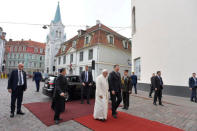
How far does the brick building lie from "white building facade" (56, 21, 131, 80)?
31.0 metres

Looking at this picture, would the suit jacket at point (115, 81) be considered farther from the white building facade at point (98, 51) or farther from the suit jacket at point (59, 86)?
the white building facade at point (98, 51)

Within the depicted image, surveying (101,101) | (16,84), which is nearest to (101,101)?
(101,101)

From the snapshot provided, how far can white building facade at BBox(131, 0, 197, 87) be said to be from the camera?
9492 millimetres

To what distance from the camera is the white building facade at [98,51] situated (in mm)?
20844

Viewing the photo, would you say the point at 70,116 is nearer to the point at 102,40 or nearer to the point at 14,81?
the point at 14,81

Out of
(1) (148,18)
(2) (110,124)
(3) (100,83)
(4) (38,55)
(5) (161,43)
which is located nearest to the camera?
(2) (110,124)

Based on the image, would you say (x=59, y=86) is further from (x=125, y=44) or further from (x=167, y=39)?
(x=125, y=44)

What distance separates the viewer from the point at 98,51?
20547 millimetres

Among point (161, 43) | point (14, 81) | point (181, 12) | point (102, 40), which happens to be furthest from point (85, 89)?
point (102, 40)

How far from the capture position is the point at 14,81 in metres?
4.23

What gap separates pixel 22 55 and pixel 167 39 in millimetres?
53491

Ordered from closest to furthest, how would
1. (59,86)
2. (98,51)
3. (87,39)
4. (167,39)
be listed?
(59,86), (167,39), (98,51), (87,39)

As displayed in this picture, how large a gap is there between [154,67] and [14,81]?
11.0m

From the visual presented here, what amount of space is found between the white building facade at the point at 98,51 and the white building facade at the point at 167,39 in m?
8.14
